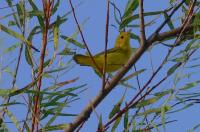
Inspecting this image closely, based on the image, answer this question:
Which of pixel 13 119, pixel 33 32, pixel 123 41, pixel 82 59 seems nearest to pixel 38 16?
pixel 33 32

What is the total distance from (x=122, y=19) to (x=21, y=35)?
33cm

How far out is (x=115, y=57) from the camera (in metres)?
1.94

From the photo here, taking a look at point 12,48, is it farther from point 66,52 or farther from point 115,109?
point 115,109

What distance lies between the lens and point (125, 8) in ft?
5.25

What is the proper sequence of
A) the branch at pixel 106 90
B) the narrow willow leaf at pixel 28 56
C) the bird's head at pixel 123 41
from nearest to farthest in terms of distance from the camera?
the branch at pixel 106 90
the narrow willow leaf at pixel 28 56
the bird's head at pixel 123 41

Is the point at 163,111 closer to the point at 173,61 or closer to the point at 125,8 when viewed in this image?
the point at 173,61

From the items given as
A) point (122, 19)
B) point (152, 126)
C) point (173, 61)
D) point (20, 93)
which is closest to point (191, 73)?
point (173, 61)

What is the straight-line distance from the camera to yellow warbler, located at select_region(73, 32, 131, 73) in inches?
64.5

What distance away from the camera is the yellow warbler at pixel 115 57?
1639 millimetres

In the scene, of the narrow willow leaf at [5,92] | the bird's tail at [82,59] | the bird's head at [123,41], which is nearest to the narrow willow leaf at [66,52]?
the bird's tail at [82,59]

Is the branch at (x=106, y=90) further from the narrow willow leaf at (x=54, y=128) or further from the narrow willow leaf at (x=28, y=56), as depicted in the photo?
the narrow willow leaf at (x=28, y=56)

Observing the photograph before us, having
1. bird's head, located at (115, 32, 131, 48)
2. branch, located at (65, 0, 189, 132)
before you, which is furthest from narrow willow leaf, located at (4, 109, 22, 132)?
bird's head, located at (115, 32, 131, 48)

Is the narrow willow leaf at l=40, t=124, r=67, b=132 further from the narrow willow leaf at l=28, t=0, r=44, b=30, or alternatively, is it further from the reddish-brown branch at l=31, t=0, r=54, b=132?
the narrow willow leaf at l=28, t=0, r=44, b=30

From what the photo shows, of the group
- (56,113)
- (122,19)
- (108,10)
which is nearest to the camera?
(108,10)
